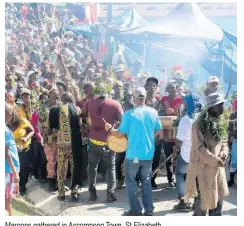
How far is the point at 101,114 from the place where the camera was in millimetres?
6398

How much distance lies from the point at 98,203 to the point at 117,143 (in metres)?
0.98

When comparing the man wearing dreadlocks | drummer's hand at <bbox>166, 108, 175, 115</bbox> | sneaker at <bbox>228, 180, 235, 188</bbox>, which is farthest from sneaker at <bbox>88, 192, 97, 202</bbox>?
sneaker at <bbox>228, 180, 235, 188</bbox>

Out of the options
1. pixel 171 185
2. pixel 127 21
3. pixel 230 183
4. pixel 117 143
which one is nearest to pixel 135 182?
pixel 117 143

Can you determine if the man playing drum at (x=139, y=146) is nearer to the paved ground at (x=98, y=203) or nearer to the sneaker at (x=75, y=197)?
the paved ground at (x=98, y=203)

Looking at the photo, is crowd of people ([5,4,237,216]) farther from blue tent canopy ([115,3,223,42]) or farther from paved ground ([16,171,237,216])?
blue tent canopy ([115,3,223,42])

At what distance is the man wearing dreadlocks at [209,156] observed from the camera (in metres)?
5.09

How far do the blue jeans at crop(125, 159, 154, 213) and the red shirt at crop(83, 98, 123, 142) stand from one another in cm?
71

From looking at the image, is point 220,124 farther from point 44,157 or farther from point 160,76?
point 160,76

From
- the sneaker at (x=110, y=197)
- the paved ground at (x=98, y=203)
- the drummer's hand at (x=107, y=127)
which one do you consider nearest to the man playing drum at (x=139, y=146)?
the drummer's hand at (x=107, y=127)

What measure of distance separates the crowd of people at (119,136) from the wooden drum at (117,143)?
88 mm

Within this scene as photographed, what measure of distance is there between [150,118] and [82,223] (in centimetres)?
148

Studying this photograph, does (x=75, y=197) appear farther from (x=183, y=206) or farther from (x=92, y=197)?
(x=183, y=206)

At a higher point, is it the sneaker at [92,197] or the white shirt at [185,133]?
the white shirt at [185,133]
